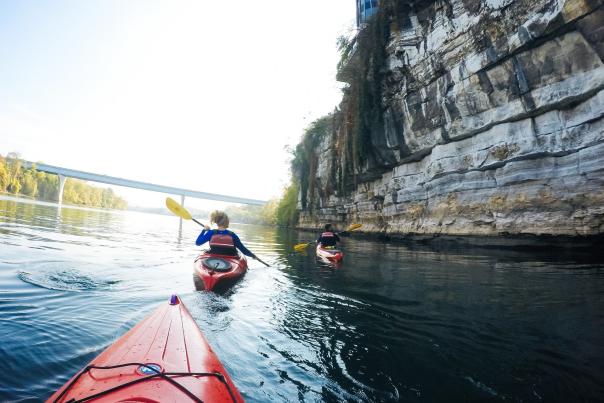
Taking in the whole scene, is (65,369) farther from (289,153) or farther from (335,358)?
(289,153)

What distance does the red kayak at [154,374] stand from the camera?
1512mm

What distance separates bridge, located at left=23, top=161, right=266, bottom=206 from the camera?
49969mm

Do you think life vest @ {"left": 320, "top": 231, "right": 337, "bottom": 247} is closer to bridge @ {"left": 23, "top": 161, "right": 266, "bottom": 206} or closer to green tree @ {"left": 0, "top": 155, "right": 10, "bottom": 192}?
bridge @ {"left": 23, "top": 161, "right": 266, "bottom": 206}

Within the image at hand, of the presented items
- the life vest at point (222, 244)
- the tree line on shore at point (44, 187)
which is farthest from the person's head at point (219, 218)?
the tree line on shore at point (44, 187)

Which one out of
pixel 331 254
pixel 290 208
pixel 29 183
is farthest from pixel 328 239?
pixel 29 183

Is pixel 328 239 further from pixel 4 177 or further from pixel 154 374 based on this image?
pixel 4 177

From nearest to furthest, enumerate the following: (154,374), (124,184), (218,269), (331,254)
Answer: (154,374) < (218,269) < (331,254) < (124,184)

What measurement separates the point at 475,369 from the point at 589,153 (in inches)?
364

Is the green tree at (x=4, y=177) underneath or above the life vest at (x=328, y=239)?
above

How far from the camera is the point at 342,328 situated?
3543 millimetres

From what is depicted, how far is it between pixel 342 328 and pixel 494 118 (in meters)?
10.7

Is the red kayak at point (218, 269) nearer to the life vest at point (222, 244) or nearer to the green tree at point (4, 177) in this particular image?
the life vest at point (222, 244)

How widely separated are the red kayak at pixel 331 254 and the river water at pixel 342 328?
5.28ft

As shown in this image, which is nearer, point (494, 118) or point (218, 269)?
point (218, 269)
